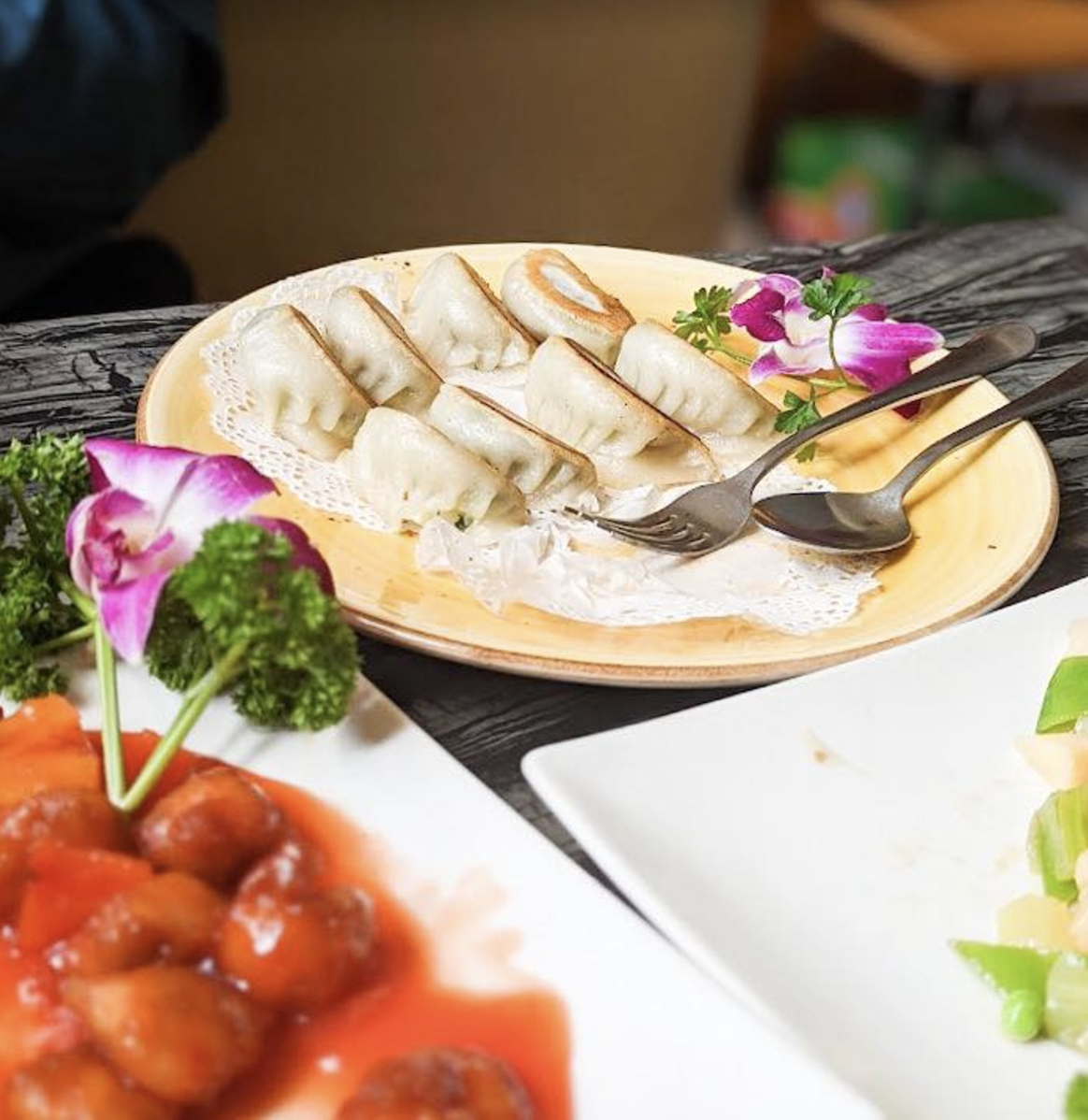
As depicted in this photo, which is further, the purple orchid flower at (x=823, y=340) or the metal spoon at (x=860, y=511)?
the purple orchid flower at (x=823, y=340)

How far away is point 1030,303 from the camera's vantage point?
1.82 m

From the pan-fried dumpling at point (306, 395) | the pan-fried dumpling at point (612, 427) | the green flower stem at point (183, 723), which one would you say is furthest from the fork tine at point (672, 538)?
the green flower stem at point (183, 723)

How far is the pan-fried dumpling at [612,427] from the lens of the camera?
134cm

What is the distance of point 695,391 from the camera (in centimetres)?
143

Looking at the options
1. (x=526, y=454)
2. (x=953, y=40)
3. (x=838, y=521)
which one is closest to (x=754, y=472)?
(x=838, y=521)

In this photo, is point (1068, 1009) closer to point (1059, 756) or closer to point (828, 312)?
point (1059, 756)

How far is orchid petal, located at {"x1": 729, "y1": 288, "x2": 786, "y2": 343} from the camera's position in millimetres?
1495

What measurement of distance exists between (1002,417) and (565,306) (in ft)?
1.39

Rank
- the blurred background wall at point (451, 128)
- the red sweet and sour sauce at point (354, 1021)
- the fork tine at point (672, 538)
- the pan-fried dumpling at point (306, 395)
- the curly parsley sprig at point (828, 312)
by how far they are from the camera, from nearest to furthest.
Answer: the red sweet and sour sauce at point (354, 1021) < the fork tine at point (672, 538) < the pan-fried dumpling at point (306, 395) < the curly parsley sprig at point (828, 312) < the blurred background wall at point (451, 128)

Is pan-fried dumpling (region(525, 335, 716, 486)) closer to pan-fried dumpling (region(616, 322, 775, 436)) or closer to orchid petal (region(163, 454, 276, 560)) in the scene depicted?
pan-fried dumpling (region(616, 322, 775, 436))

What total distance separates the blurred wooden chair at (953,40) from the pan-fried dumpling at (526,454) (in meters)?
2.84

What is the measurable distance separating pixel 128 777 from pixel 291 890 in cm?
15

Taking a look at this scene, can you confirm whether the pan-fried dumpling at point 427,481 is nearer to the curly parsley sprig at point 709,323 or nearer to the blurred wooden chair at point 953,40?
the curly parsley sprig at point 709,323

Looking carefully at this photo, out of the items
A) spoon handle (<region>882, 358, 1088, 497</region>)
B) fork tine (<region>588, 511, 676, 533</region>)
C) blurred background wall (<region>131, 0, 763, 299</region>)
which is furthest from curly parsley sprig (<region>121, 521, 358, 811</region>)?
blurred background wall (<region>131, 0, 763, 299</region>)
